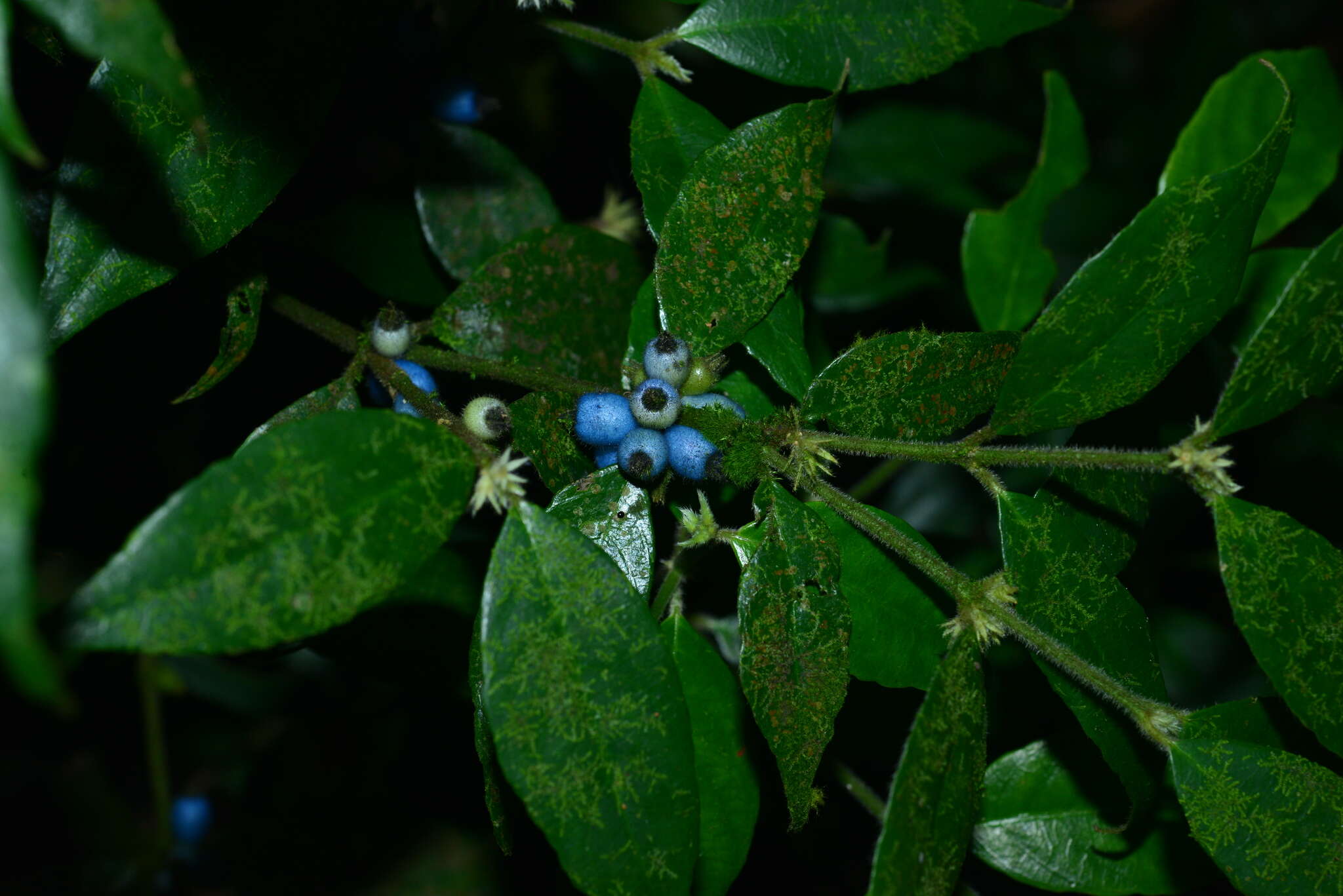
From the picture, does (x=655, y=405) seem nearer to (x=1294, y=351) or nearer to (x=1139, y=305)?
(x=1139, y=305)

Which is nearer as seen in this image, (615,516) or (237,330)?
(615,516)

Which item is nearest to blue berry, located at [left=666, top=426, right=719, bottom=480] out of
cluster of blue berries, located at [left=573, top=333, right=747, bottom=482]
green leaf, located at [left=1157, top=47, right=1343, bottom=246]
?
cluster of blue berries, located at [left=573, top=333, right=747, bottom=482]

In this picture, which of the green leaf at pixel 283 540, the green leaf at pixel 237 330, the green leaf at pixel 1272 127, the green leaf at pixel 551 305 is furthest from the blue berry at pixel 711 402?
the green leaf at pixel 1272 127

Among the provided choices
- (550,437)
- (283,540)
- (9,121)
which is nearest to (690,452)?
(550,437)

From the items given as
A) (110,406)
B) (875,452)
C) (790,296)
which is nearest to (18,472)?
(875,452)

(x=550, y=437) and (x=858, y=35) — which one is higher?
(x=858, y=35)

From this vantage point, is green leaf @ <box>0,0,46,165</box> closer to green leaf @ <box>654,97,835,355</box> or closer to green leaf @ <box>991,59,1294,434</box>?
green leaf @ <box>654,97,835,355</box>

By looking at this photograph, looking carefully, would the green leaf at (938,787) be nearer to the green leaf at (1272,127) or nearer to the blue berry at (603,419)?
the blue berry at (603,419)
